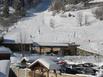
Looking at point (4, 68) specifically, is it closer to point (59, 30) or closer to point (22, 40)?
point (22, 40)

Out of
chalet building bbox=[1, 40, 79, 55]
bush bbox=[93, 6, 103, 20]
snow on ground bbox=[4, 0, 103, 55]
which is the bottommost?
chalet building bbox=[1, 40, 79, 55]

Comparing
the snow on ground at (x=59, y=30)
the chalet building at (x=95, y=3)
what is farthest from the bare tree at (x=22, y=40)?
the chalet building at (x=95, y=3)

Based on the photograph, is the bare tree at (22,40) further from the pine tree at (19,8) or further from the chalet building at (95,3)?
the chalet building at (95,3)

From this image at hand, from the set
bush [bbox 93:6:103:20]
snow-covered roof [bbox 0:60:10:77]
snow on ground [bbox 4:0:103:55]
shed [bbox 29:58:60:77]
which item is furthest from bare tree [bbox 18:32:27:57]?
snow-covered roof [bbox 0:60:10:77]

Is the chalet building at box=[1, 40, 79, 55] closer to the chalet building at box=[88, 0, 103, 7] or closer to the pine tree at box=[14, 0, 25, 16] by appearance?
the pine tree at box=[14, 0, 25, 16]

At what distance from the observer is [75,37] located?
7556 cm

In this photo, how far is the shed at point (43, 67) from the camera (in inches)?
990

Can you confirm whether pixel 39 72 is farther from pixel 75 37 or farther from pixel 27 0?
pixel 27 0

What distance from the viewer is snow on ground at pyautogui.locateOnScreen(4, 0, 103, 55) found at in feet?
240

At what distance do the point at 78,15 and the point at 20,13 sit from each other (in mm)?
13534

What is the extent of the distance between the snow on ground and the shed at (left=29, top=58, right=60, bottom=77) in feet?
110

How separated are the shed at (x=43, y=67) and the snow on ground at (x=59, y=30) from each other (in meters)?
33.6

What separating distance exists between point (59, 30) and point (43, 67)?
5681 cm

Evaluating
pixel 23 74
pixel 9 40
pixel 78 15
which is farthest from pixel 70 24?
pixel 23 74
